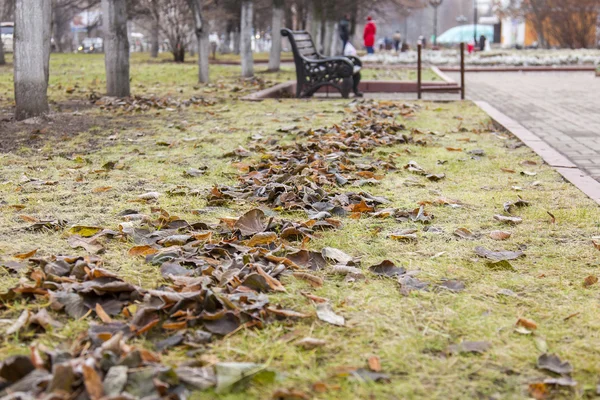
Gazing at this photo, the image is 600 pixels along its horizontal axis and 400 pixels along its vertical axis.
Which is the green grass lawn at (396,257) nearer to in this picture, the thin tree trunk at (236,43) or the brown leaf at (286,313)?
the brown leaf at (286,313)

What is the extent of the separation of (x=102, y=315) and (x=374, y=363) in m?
0.99

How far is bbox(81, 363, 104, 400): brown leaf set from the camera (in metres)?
2.18

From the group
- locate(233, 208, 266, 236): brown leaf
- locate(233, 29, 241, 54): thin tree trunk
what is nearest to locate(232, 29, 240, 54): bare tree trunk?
locate(233, 29, 241, 54): thin tree trunk

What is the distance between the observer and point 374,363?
250 cm

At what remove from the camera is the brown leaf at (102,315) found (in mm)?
2787

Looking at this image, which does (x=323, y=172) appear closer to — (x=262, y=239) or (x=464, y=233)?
(x=464, y=233)

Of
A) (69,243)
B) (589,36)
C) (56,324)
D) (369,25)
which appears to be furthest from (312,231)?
(589,36)

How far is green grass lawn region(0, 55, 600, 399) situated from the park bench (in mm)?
5276

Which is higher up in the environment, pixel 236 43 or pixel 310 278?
pixel 236 43

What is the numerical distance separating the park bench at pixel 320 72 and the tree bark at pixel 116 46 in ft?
8.69

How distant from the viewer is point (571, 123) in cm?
995

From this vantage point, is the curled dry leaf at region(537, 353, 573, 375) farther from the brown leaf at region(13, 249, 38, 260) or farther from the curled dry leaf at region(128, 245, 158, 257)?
the brown leaf at region(13, 249, 38, 260)

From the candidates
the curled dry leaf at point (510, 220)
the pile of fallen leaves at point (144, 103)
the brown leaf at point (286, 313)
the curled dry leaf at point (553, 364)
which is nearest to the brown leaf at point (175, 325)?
the brown leaf at point (286, 313)

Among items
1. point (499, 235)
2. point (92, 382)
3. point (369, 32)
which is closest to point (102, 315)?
point (92, 382)
